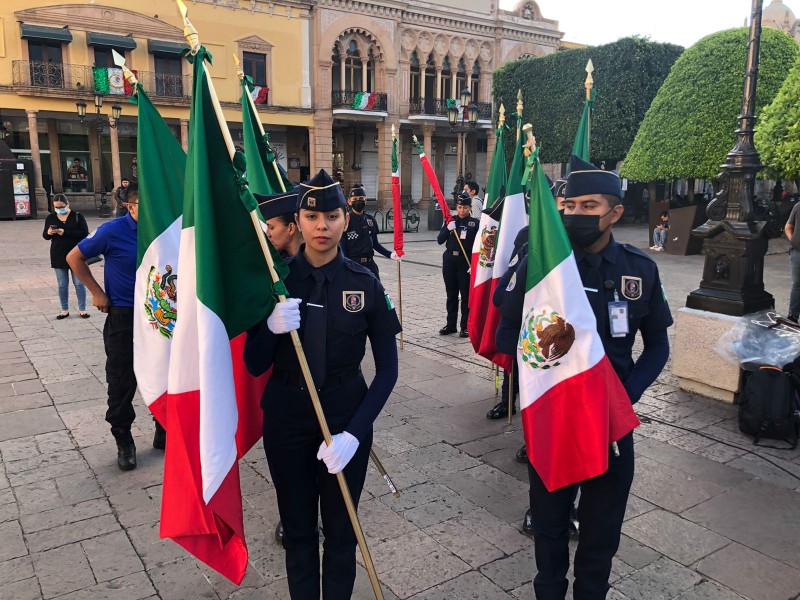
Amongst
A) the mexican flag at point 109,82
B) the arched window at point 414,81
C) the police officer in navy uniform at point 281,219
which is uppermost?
the arched window at point 414,81

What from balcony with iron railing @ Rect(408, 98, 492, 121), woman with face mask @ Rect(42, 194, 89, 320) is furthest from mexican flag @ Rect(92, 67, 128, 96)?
woman with face mask @ Rect(42, 194, 89, 320)

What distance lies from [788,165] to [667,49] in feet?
50.8

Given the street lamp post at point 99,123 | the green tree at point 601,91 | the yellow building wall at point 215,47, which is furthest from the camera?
the yellow building wall at point 215,47

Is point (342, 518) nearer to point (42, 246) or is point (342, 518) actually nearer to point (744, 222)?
point (744, 222)

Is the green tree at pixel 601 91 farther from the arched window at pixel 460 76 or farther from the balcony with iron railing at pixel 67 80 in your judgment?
the balcony with iron railing at pixel 67 80

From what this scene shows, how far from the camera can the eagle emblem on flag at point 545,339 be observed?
9.07ft

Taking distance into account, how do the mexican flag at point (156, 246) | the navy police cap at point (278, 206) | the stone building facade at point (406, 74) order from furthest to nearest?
1. the stone building facade at point (406, 74)
2. the navy police cap at point (278, 206)
3. the mexican flag at point (156, 246)

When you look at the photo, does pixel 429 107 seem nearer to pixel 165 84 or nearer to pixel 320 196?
pixel 165 84

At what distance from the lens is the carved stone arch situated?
27.1m

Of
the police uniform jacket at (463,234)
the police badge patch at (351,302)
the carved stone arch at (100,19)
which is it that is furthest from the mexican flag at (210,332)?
the carved stone arch at (100,19)

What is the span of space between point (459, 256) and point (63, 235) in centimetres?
597

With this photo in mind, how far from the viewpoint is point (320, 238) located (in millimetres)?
2680

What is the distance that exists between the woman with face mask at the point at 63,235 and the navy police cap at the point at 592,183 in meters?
8.39

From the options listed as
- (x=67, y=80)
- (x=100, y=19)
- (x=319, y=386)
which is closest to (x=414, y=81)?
(x=100, y=19)
